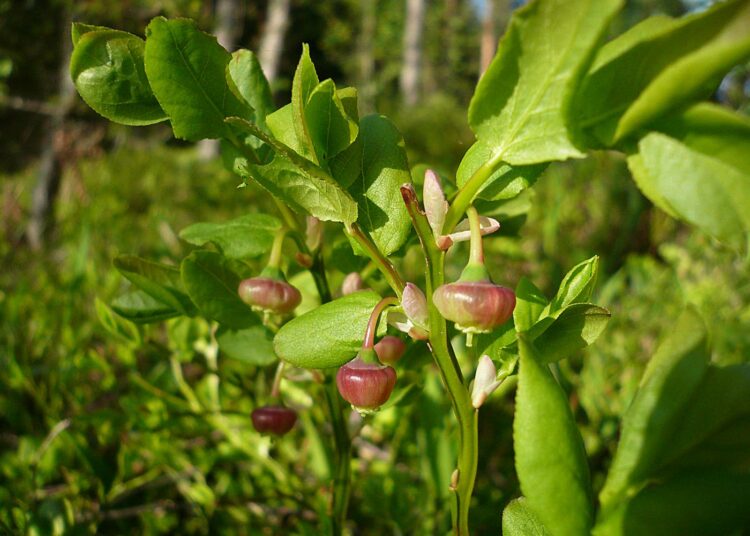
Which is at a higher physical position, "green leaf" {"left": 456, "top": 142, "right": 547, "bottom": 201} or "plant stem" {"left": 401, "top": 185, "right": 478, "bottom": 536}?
"green leaf" {"left": 456, "top": 142, "right": 547, "bottom": 201}

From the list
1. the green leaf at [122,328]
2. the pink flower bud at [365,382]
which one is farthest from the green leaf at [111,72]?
the green leaf at [122,328]

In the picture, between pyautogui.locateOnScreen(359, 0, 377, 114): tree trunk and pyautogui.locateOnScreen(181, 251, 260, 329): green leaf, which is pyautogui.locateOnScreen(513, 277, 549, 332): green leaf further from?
pyautogui.locateOnScreen(359, 0, 377, 114): tree trunk

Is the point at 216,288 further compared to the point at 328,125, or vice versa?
the point at 216,288

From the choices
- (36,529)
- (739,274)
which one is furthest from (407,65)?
(36,529)

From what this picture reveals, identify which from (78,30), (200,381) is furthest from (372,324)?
(200,381)

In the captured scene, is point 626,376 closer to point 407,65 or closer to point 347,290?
point 347,290

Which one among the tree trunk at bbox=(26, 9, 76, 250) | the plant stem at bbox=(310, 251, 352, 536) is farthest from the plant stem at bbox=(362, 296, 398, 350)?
the tree trunk at bbox=(26, 9, 76, 250)

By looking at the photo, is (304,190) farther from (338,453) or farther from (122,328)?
(122,328)
